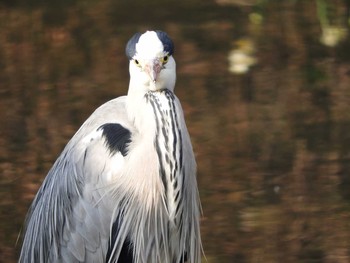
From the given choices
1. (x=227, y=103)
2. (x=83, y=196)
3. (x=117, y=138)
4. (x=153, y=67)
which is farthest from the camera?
(x=227, y=103)

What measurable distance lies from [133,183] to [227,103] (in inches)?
86.8

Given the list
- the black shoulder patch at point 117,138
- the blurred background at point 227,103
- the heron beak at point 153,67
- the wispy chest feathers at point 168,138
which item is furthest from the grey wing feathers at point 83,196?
the blurred background at point 227,103

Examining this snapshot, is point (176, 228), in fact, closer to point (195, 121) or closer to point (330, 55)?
point (195, 121)

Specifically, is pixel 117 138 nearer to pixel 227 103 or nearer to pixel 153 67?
pixel 153 67

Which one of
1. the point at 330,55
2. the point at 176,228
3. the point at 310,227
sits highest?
the point at 330,55

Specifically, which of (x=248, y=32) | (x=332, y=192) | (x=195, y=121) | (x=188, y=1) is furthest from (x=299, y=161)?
(x=188, y=1)

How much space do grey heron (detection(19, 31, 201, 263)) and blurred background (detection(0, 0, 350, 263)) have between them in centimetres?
102

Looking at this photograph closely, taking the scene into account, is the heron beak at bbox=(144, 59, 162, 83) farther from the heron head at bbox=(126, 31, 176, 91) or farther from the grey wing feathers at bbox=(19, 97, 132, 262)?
the grey wing feathers at bbox=(19, 97, 132, 262)

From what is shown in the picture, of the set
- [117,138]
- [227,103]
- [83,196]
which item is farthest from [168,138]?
[227,103]

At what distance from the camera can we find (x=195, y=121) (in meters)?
5.99

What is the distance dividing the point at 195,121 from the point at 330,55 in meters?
1.08

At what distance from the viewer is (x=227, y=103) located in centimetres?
611

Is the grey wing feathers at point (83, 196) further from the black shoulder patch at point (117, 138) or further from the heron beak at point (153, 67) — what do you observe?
the heron beak at point (153, 67)

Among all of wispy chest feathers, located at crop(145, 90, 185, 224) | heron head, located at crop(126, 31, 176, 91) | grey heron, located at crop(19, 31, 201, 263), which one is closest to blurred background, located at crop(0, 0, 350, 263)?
grey heron, located at crop(19, 31, 201, 263)
